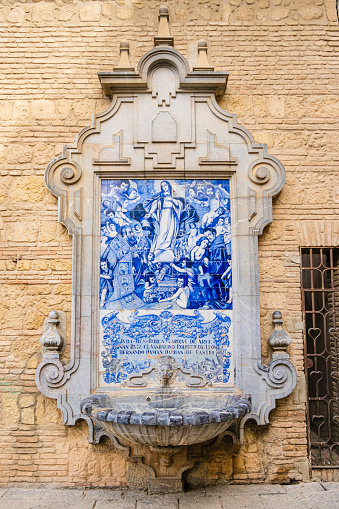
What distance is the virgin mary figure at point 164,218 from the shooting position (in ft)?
17.4

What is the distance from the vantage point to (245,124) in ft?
18.5

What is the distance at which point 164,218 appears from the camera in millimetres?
5355

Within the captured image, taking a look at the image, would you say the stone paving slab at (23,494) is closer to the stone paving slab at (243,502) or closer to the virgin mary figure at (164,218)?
the stone paving slab at (243,502)

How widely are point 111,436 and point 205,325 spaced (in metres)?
1.64

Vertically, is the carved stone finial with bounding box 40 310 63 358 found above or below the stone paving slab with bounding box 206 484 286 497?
above

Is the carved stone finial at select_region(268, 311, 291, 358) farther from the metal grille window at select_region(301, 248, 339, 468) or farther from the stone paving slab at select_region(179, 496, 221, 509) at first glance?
the stone paving slab at select_region(179, 496, 221, 509)

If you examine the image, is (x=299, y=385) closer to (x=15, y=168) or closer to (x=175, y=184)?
(x=175, y=184)

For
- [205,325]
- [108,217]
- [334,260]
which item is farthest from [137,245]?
[334,260]

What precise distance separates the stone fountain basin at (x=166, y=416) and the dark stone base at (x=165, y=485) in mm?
741

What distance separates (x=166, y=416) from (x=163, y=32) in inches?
179

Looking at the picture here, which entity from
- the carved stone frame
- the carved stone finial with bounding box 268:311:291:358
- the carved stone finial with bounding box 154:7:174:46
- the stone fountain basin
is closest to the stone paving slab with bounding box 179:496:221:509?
the stone fountain basin

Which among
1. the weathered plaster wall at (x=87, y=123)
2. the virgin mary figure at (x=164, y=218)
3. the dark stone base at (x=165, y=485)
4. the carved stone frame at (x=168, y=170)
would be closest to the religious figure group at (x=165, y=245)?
the virgin mary figure at (x=164, y=218)

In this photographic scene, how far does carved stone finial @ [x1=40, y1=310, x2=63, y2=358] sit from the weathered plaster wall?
0.61 ft

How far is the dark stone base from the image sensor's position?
4812 millimetres
